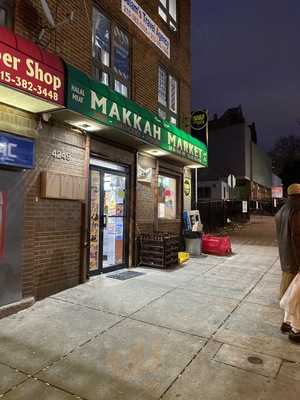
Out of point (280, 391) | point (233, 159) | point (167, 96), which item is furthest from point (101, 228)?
point (233, 159)

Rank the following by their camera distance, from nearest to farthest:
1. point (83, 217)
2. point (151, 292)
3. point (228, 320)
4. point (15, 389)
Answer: point (15, 389), point (228, 320), point (151, 292), point (83, 217)

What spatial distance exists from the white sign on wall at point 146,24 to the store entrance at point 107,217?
4214mm

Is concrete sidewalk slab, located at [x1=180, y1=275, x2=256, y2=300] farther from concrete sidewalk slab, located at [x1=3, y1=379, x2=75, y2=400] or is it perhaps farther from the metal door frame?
concrete sidewalk slab, located at [x1=3, y1=379, x2=75, y2=400]

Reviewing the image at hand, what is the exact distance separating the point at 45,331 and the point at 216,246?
7.39 metres

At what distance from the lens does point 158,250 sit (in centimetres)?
816

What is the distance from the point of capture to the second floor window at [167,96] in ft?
33.6

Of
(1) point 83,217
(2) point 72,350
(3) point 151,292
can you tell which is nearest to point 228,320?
(3) point 151,292

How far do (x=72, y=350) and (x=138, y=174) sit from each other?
5.55 m

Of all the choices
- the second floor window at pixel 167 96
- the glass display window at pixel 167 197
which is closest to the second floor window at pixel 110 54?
the second floor window at pixel 167 96

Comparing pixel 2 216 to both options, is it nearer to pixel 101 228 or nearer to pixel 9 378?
pixel 9 378

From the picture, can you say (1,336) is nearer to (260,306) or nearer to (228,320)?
Answer: (228,320)

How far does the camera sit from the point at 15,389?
2.90 meters

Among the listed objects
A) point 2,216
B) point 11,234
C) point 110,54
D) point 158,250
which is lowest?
point 158,250

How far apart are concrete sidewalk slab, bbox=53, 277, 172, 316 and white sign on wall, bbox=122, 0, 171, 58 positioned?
695 centimetres
